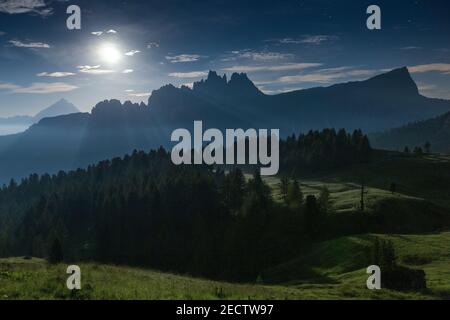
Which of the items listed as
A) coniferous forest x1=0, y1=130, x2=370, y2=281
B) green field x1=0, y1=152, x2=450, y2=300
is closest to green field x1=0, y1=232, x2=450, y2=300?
green field x1=0, y1=152, x2=450, y2=300

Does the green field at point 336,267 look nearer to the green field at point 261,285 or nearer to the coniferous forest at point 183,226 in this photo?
the green field at point 261,285

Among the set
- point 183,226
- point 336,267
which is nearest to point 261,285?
point 336,267

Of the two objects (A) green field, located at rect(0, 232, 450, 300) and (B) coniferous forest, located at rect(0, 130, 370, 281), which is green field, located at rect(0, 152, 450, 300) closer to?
(A) green field, located at rect(0, 232, 450, 300)

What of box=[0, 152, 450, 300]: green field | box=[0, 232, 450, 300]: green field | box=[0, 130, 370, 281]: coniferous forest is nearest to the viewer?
box=[0, 232, 450, 300]: green field

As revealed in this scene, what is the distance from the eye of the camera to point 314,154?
620 ft

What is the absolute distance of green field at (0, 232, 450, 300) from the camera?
17109mm

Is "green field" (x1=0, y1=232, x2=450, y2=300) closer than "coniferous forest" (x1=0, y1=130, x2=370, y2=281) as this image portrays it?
Yes

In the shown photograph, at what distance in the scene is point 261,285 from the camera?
37469 millimetres

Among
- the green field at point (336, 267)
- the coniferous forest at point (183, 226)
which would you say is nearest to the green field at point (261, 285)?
the green field at point (336, 267)

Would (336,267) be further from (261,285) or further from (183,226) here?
(183,226)

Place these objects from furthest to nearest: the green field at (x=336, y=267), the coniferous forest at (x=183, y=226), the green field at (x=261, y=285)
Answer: the coniferous forest at (x=183, y=226) < the green field at (x=336, y=267) < the green field at (x=261, y=285)

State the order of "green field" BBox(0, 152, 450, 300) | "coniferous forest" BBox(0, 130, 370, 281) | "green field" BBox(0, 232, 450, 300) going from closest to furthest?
"green field" BBox(0, 232, 450, 300)
"green field" BBox(0, 152, 450, 300)
"coniferous forest" BBox(0, 130, 370, 281)

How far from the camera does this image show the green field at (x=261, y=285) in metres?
17.1
